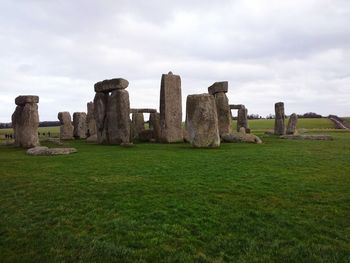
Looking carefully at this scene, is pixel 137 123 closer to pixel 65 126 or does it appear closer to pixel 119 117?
pixel 65 126

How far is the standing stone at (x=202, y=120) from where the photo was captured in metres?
14.2

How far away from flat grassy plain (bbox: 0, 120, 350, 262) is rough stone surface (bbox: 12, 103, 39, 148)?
25.7 feet

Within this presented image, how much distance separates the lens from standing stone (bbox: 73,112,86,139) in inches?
1064

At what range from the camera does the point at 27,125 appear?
52.9ft

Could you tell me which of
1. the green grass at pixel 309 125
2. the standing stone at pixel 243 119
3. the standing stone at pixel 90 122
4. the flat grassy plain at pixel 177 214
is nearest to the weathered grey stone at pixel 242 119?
the standing stone at pixel 243 119

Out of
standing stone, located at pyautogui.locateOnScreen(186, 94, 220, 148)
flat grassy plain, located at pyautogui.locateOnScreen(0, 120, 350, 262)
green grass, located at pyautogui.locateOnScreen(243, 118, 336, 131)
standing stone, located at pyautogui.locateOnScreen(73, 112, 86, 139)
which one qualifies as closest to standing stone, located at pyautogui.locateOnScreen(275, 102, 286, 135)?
standing stone, located at pyautogui.locateOnScreen(186, 94, 220, 148)

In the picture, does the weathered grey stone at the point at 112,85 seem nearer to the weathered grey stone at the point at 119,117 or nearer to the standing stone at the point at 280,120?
the weathered grey stone at the point at 119,117

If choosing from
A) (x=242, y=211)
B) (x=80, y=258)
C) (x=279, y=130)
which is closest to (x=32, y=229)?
(x=80, y=258)

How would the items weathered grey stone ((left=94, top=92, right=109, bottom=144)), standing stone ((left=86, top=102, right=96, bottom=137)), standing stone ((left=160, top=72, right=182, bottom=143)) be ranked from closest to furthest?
weathered grey stone ((left=94, top=92, right=109, bottom=144)) → standing stone ((left=160, top=72, right=182, bottom=143)) → standing stone ((left=86, top=102, right=96, bottom=137))

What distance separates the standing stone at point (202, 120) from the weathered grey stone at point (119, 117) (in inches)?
161

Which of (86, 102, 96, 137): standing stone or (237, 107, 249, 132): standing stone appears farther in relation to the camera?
(237, 107, 249, 132): standing stone

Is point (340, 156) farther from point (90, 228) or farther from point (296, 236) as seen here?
point (90, 228)

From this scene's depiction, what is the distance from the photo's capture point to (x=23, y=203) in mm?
6031

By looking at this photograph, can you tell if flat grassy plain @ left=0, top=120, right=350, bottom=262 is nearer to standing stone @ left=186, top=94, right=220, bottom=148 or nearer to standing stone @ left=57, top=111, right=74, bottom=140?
standing stone @ left=186, top=94, right=220, bottom=148
